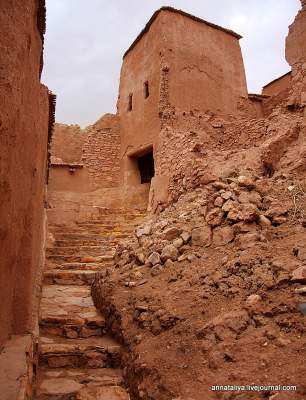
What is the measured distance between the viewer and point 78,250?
21.5 ft

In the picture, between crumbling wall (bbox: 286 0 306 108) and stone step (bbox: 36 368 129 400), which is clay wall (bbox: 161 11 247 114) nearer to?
crumbling wall (bbox: 286 0 306 108)

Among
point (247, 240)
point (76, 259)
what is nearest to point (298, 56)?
point (247, 240)

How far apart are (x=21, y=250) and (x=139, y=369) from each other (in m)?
1.45

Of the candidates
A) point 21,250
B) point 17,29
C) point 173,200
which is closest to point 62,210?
point 173,200

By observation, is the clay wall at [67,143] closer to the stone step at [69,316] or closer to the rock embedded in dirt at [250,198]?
the stone step at [69,316]

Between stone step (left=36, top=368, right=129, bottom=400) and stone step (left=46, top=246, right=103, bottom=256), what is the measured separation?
10.7 ft

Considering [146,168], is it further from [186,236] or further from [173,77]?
[186,236]

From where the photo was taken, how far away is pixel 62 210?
393 inches

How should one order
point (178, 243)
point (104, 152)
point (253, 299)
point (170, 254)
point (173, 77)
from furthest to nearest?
point (104, 152) < point (173, 77) < point (178, 243) < point (170, 254) < point (253, 299)

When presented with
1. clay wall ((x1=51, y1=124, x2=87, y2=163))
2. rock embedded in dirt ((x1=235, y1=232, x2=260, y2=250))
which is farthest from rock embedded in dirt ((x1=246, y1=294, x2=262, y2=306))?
clay wall ((x1=51, y1=124, x2=87, y2=163))

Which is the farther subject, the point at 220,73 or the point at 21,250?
the point at 220,73

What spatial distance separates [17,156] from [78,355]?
7.14 feet

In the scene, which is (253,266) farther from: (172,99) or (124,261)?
(172,99)

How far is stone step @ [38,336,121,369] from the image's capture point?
3359 mm
